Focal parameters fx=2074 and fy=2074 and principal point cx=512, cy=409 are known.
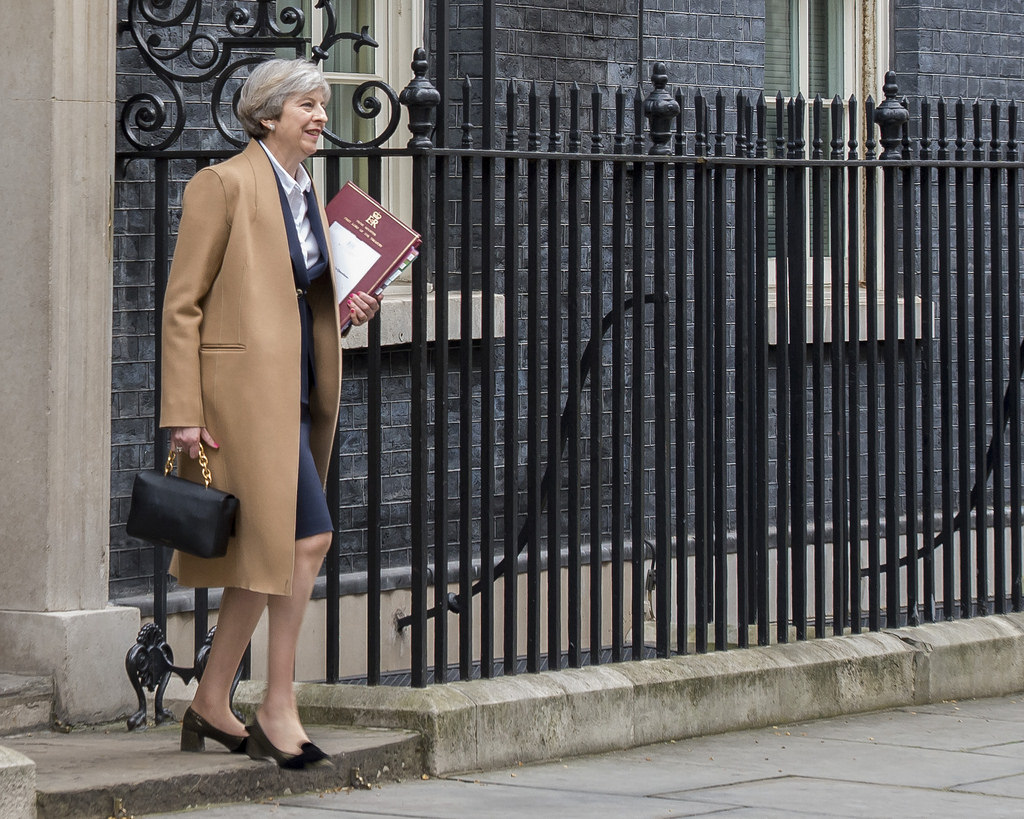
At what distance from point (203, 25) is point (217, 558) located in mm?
2695

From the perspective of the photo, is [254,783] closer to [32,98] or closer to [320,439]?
[320,439]

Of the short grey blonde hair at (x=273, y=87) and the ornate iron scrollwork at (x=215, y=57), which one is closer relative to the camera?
the short grey blonde hair at (x=273, y=87)

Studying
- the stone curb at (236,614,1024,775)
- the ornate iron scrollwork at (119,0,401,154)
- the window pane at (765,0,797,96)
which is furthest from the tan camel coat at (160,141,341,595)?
the window pane at (765,0,797,96)

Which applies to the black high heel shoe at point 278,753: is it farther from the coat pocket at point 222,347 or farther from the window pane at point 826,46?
the window pane at point 826,46

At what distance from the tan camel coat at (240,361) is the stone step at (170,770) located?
0.50 meters

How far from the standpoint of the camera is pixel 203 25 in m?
7.35

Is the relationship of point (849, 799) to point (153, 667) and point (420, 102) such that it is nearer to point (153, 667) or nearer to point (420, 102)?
point (153, 667)

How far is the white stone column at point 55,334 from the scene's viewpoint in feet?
19.9

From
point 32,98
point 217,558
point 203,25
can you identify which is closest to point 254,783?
point 217,558

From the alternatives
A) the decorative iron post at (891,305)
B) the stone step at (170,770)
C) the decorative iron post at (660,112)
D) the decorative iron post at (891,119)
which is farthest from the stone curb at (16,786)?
the decorative iron post at (891,119)

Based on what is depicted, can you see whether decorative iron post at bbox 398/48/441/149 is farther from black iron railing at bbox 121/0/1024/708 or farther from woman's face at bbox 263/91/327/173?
woman's face at bbox 263/91/327/173

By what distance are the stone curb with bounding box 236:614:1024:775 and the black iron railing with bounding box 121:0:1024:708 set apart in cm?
11

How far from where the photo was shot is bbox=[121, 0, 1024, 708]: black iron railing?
6.18 meters

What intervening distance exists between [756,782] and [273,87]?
236cm
